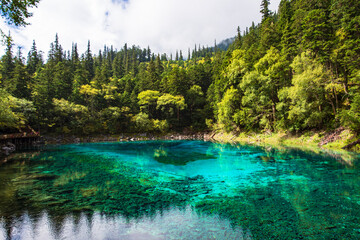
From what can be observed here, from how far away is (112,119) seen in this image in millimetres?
41469

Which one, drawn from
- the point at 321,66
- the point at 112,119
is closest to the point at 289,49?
the point at 321,66

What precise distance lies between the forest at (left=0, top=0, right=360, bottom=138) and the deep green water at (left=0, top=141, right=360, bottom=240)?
801 centimetres

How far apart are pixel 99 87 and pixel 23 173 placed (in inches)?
1361

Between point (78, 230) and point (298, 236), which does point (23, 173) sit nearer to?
point (78, 230)

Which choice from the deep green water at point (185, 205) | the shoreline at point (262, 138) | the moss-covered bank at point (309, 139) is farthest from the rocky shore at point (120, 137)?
the deep green water at point (185, 205)

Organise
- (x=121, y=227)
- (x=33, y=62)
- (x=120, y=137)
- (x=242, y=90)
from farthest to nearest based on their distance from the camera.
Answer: (x=33, y=62) < (x=120, y=137) < (x=242, y=90) < (x=121, y=227)

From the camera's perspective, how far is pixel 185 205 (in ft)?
23.7

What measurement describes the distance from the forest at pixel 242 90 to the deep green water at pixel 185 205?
801 centimetres

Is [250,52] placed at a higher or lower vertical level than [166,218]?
higher

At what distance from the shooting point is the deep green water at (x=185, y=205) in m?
5.24

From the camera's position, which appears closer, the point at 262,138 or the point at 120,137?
the point at 262,138

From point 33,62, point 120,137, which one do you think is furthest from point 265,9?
point 33,62

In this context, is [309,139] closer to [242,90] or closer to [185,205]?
[242,90]

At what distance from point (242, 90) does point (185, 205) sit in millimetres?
30952
